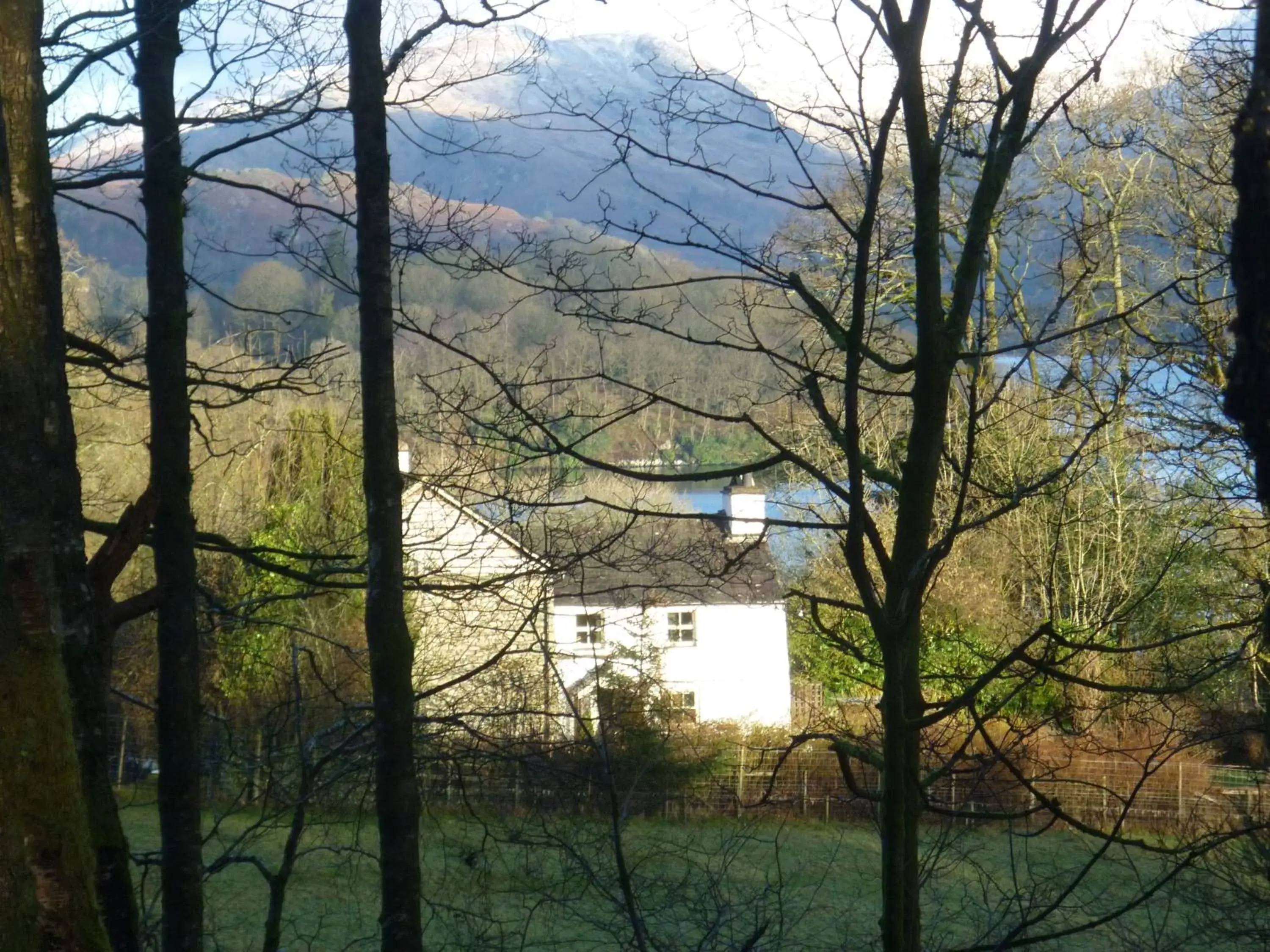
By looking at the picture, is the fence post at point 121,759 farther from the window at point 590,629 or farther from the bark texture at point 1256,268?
the bark texture at point 1256,268

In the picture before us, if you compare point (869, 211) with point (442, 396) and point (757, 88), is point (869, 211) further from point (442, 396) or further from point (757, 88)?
point (442, 396)

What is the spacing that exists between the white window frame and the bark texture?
3407 mm

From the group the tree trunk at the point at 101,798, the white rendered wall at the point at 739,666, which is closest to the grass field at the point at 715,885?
the tree trunk at the point at 101,798

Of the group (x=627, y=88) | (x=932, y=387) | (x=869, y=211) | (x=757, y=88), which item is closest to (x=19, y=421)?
(x=869, y=211)

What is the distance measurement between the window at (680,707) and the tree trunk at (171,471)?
4.34 m

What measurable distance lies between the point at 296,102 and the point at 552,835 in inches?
156

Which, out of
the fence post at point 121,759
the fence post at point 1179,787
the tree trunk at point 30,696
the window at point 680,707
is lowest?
the fence post at point 1179,787

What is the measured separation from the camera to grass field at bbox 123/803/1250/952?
5742 mm

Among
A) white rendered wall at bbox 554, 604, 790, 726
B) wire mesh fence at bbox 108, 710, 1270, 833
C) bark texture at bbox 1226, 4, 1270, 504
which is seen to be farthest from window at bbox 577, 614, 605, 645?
white rendered wall at bbox 554, 604, 790, 726

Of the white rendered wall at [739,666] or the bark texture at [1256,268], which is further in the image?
the white rendered wall at [739,666]

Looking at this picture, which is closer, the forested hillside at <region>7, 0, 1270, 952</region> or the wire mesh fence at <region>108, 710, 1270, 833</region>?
the forested hillside at <region>7, 0, 1270, 952</region>

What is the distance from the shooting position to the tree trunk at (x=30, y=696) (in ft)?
8.43

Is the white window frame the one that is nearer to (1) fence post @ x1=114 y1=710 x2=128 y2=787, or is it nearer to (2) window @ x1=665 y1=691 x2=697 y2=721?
(2) window @ x1=665 y1=691 x2=697 y2=721

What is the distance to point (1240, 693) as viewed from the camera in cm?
1014
